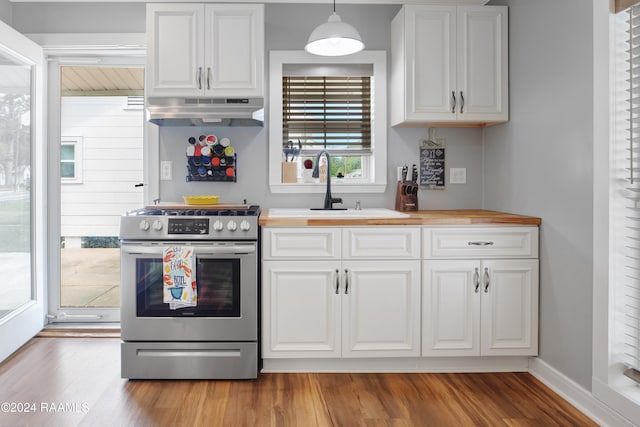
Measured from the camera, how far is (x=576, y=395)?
7.43ft

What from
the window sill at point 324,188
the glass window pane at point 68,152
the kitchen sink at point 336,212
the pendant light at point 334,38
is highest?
the pendant light at point 334,38

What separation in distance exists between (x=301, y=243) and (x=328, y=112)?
1.13 metres

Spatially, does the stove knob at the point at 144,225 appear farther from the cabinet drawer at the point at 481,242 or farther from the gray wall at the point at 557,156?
the gray wall at the point at 557,156

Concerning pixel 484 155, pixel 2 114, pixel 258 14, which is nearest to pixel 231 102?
pixel 258 14

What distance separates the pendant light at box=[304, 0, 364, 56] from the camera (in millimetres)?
2469

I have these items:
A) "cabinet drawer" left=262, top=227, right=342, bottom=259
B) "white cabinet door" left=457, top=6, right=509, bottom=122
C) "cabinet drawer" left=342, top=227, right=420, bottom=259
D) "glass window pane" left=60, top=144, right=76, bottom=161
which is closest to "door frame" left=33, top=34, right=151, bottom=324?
"glass window pane" left=60, top=144, right=76, bottom=161

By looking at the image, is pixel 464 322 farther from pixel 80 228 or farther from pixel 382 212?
pixel 80 228

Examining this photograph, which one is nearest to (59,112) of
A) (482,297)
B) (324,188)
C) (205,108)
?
(205,108)

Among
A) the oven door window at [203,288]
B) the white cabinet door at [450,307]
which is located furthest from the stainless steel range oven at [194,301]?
the white cabinet door at [450,307]

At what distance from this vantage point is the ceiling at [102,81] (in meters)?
3.38

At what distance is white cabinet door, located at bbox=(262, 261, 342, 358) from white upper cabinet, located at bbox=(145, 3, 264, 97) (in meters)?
1.13

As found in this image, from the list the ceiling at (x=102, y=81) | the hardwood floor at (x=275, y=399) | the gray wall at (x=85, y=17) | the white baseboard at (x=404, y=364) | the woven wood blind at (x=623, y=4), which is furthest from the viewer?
the ceiling at (x=102, y=81)

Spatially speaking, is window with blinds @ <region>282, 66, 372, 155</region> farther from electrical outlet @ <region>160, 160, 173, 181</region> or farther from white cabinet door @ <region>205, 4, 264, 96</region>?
electrical outlet @ <region>160, 160, 173, 181</region>

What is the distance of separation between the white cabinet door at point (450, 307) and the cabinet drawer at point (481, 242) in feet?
0.20
